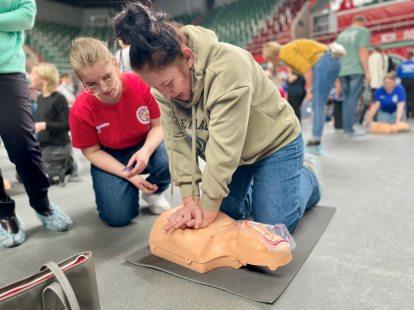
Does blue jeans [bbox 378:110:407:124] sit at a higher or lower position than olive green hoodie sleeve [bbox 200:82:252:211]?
lower

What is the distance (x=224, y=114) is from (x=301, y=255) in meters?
0.57

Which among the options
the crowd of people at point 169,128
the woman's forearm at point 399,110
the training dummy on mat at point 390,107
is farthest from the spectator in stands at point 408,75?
the crowd of people at point 169,128

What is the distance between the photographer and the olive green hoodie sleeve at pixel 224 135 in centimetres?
90

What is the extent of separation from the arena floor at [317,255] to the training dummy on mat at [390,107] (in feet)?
7.47

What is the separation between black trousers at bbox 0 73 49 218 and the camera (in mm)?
1220

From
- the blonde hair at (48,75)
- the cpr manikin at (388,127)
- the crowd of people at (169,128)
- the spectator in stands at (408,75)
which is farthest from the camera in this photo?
the spectator in stands at (408,75)

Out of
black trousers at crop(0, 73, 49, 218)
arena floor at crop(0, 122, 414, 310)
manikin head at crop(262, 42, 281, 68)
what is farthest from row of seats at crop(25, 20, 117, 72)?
arena floor at crop(0, 122, 414, 310)

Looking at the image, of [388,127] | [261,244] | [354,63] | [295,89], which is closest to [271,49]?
[295,89]

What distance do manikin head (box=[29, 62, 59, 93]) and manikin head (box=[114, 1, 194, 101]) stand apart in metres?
1.58

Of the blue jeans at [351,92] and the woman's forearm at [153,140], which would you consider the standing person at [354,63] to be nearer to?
the blue jeans at [351,92]

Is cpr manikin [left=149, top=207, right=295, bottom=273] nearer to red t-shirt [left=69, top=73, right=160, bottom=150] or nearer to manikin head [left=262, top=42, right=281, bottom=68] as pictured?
red t-shirt [left=69, top=73, right=160, bottom=150]

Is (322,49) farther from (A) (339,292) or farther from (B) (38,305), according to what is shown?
(B) (38,305)

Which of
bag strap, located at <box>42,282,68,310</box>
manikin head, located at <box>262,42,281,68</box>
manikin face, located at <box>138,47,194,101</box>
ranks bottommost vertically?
bag strap, located at <box>42,282,68,310</box>

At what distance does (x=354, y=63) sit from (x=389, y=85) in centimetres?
104
